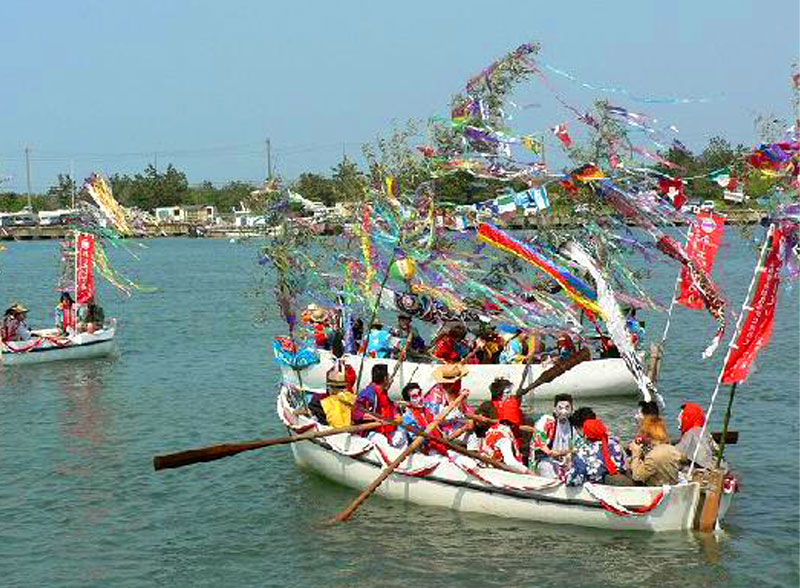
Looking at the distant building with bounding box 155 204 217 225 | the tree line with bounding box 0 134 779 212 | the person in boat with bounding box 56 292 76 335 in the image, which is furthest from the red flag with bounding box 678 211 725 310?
the distant building with bounding box 155 204 217 225

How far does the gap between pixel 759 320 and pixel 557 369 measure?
24.7ft

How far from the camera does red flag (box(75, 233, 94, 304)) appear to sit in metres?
31.5

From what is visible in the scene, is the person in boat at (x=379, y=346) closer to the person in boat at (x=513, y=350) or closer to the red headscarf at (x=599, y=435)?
the person in boat at (x=513, y=350)

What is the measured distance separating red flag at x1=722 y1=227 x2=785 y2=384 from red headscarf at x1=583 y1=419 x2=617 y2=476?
5.75ft

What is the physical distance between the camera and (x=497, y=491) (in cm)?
1603

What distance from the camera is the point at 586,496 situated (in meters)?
15.3

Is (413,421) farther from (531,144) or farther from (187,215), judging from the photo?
(187,215)

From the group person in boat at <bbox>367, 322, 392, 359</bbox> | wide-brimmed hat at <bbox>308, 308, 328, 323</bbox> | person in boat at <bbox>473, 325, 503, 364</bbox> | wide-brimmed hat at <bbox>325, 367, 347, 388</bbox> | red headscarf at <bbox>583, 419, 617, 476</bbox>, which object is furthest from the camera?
wide-brimmed hat at <bbox>308, 308, 328, 323</bbox>

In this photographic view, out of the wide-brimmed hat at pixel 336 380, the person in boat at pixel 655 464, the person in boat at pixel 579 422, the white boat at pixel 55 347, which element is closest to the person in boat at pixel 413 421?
the wide-brimmed hat at pixel 336 380

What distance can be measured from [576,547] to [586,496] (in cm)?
67

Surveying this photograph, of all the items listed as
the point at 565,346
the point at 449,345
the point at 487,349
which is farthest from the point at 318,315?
the point at 565,346

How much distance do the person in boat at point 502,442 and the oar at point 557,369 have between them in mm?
3994

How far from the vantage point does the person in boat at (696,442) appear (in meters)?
15.3

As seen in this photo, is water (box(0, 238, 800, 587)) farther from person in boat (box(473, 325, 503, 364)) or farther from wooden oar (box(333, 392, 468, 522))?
person in boat (box(473, 325, 503, 364))
